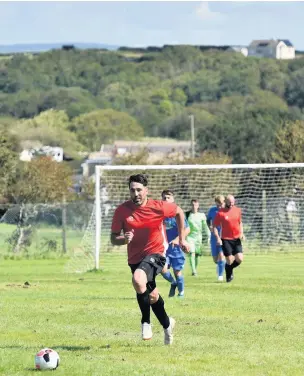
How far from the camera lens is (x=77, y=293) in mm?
21984

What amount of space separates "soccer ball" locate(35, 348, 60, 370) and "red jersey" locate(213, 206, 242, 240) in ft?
41.5

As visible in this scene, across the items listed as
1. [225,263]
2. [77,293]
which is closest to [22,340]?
[77,293]

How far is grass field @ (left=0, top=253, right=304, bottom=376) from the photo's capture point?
1208cm

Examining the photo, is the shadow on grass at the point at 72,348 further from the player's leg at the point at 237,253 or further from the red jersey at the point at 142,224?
the player's leg at the point at 237,253

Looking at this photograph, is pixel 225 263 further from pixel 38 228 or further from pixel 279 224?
pixel 38 228

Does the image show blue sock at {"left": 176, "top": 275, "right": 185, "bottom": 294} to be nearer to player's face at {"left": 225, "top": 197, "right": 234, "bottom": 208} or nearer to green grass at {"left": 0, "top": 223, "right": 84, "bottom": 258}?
player's face at {"left": 225, "top": 197, "right": 234, "bottom": 208}

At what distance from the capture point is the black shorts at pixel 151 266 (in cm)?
1351

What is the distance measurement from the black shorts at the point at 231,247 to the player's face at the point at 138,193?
10826mm

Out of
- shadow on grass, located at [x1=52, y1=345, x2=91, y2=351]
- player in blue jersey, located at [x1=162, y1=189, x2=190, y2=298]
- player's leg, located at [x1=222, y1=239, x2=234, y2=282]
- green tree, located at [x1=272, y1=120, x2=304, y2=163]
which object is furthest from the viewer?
green tree, located at [x1=272, y1=120, x2=304, y2=163]

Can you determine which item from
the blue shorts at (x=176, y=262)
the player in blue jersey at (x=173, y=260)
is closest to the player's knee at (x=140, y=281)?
the player in blue jersey at (x=173, y=260)

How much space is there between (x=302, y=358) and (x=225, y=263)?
41.3 feet

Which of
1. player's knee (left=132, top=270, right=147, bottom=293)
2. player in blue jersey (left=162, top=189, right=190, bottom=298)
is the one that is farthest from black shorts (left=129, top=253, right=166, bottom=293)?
player in blue jersey (left=162, top=189, right=190, bottom=298)

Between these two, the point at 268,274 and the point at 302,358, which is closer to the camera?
the point at 302,358

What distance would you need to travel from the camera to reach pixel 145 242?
13703mm
